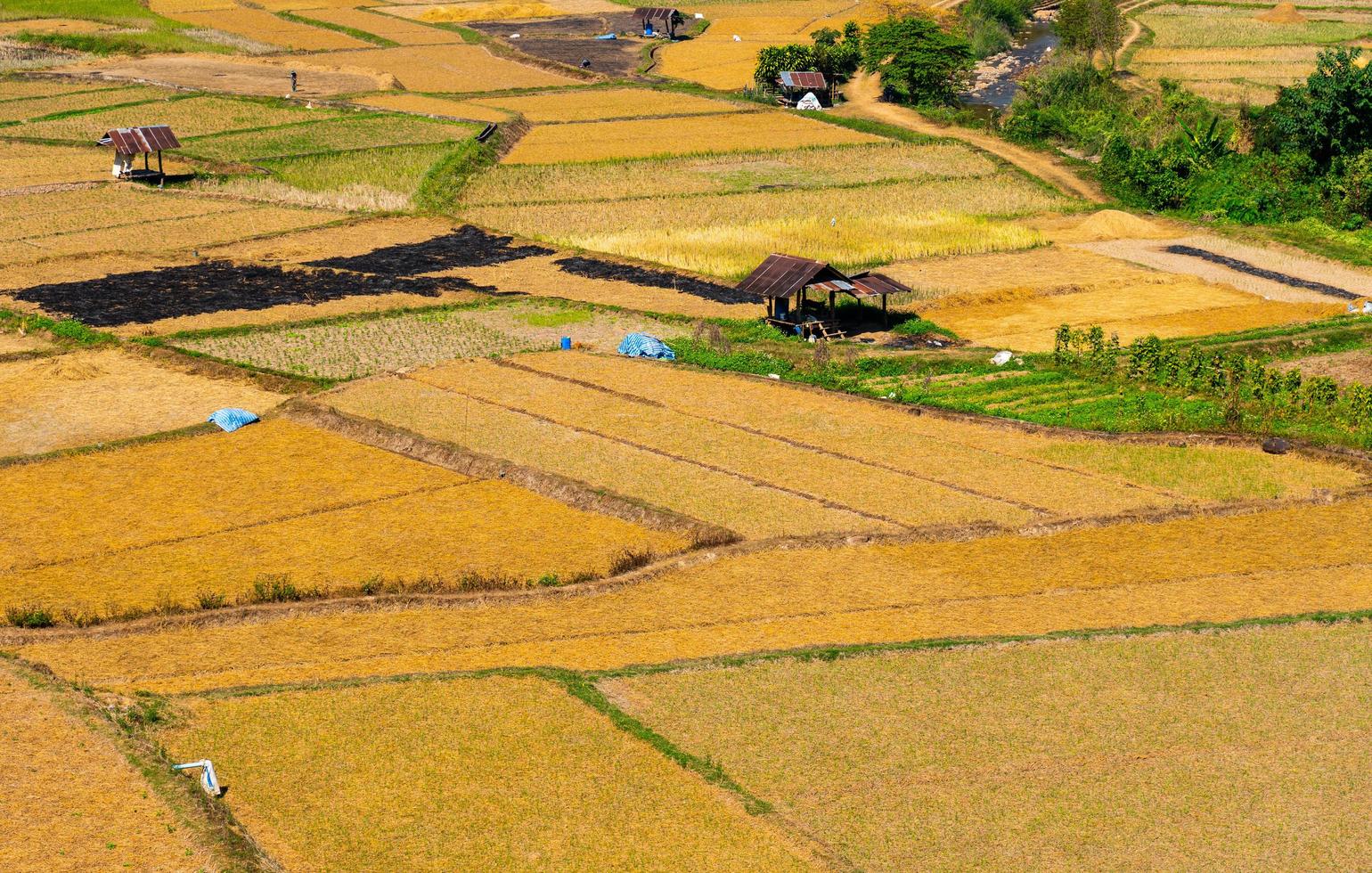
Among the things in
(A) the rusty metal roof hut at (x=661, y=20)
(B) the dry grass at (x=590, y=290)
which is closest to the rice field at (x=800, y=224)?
(B) the dry grass at (x=590, y=290)

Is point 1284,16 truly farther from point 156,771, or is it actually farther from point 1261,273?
point 156,771

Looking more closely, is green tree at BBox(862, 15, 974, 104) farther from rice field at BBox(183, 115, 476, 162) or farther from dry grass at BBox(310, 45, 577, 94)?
rice field at BBox(183, 115, 476, 162)

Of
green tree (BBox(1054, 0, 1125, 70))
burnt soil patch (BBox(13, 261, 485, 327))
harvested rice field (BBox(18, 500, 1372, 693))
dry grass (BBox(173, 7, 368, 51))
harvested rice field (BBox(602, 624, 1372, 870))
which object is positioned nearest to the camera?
harvested rice field (BBox(602, 624, 1372, 870))

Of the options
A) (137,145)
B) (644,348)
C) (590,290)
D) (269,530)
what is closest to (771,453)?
(644,348)

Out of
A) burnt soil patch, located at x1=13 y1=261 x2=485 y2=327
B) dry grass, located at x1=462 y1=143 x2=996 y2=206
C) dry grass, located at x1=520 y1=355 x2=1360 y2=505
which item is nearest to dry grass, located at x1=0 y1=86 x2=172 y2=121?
dry grass, located at x1=462 y1=143 x2=996 y2=206

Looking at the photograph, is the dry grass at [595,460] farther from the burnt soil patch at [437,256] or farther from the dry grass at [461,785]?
the burnt soil patch at [437,256]

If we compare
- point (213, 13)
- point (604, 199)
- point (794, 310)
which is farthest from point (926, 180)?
point (213, 13)

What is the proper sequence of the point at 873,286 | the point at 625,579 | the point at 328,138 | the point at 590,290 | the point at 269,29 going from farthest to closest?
1. the point at 269,29
2. the point at 328,138
3. the point at 590,290
4. the point at 873,286
5. the point at 625,579

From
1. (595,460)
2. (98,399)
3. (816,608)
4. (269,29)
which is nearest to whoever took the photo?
(816,608)
